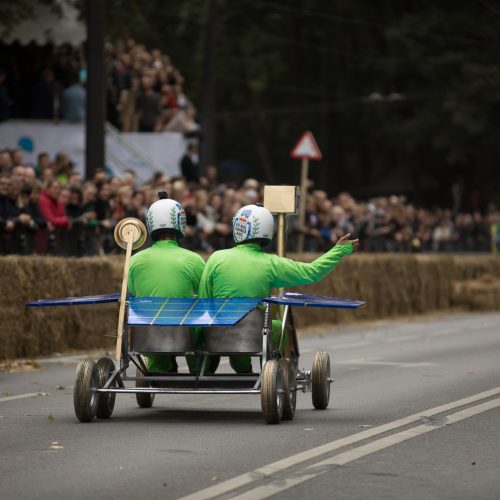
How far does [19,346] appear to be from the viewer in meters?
18.9

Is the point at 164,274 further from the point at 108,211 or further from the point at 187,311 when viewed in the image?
the point at 108,211

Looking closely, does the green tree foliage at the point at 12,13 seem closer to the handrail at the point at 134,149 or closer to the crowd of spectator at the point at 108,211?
the crowd of spectator at the point at 108,211

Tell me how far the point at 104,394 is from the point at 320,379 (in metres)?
1.80

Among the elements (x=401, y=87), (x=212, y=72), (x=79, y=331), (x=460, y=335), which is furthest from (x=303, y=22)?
(x=79, y=331)

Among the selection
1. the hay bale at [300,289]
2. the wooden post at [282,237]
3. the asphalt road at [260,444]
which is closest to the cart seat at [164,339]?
the asphalt road at [260,444]

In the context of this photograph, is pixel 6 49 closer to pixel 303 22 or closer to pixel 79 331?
pixel 79 331

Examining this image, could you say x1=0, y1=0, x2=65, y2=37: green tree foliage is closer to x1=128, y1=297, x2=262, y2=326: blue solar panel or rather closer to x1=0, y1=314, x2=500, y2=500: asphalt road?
x1=0, y1=314, x2=500, y2=500: asphalt road

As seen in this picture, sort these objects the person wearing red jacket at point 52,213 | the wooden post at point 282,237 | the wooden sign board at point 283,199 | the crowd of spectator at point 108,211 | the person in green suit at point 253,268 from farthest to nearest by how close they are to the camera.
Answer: the person wearing red jacket at point 52,213
the crowd of spectator at point 108,211
the wooden post at point 282,237
the wooden sign board at point 283,199
the person in green suit at point 253,268

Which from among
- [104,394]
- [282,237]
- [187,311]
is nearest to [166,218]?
[187,311]

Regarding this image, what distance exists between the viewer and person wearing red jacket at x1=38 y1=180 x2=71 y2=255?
870 inches

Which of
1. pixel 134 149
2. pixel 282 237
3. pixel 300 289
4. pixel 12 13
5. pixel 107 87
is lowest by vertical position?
pixel 300 289

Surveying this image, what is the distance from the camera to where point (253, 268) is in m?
12.7

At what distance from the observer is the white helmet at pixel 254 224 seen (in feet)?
41.8

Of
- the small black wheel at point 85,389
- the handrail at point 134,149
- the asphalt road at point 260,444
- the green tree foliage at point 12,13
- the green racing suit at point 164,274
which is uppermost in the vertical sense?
the green tree foliage at point 12,13
